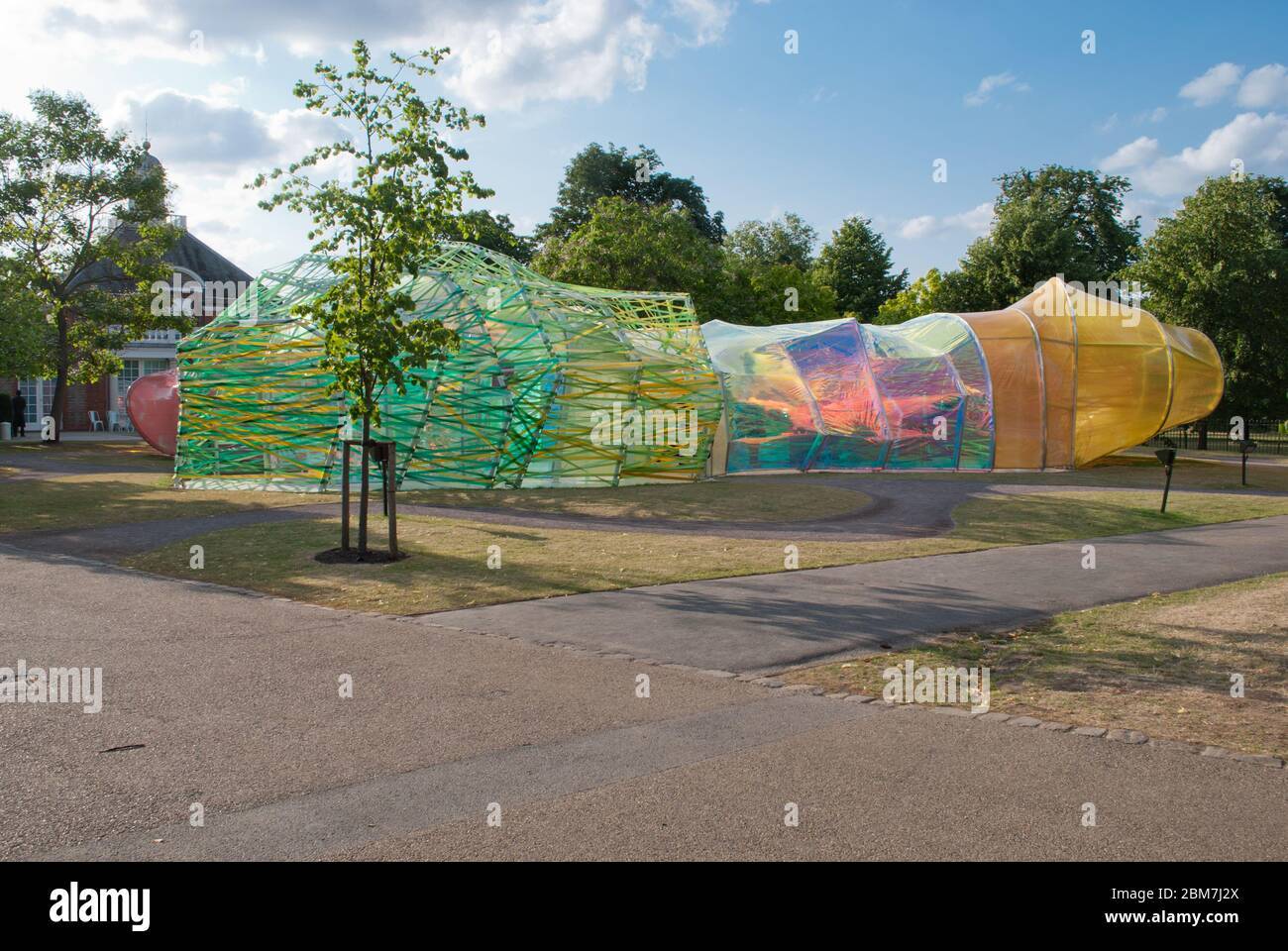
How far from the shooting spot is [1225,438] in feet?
175

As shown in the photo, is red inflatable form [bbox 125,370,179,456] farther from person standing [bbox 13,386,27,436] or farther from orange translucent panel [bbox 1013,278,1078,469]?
orange translucent panel [bbox 1013,278,1078,469]

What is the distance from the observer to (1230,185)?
149ft

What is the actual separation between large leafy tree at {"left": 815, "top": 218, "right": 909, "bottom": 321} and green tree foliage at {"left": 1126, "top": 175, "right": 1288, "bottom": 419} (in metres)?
20.1

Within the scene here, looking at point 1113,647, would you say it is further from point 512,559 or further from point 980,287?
point 980,287

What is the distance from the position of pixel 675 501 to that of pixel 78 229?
95.2 feet

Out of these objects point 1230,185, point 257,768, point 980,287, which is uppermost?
point 1230,185

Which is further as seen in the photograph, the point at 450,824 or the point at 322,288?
the point at 322,288

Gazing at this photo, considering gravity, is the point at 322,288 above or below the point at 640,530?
above

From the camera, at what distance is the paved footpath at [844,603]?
886cm

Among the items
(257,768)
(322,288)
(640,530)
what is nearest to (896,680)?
(257,768)

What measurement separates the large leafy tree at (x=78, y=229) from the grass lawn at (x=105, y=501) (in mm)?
16335

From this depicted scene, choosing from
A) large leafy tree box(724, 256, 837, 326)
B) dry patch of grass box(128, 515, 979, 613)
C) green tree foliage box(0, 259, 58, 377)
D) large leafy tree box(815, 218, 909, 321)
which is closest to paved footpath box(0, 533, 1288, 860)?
dry patch of grass box(128, 515, 979, 613)

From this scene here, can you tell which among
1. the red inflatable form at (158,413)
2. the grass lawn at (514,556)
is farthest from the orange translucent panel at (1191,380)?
the red inflatable form at (158,413)

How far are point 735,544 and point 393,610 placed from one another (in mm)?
5976
